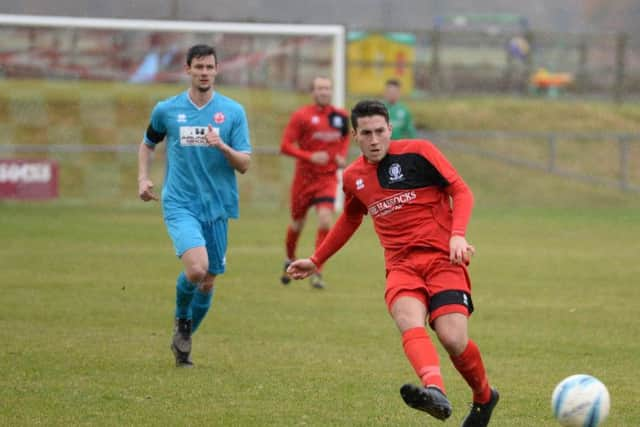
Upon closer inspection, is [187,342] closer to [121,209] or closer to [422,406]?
[422,406]

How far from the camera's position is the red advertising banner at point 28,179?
23641 mm

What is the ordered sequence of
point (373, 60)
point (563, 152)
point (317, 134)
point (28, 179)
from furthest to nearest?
point (373, 60) → point (563, 152) → point (28, 179) → point (317, 134)

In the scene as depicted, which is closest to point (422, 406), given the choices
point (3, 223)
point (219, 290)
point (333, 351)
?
point (333, 351)

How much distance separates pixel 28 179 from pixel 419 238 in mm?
18700

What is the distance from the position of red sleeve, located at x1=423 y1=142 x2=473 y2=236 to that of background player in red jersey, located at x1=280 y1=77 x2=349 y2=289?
22.5 feet

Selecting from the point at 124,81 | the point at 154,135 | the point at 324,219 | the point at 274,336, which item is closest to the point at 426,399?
the point at 154,135

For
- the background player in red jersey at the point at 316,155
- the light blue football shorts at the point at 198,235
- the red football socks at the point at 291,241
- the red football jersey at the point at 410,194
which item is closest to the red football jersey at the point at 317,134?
the background player in red jersey at the point at 316,155

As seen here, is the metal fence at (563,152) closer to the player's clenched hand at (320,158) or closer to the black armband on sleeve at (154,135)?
the player's clenched hand at (320,158)

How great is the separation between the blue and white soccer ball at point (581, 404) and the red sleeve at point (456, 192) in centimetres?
96

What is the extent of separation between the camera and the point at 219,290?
1264 centimetres

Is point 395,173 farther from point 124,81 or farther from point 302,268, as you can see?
point 124,81

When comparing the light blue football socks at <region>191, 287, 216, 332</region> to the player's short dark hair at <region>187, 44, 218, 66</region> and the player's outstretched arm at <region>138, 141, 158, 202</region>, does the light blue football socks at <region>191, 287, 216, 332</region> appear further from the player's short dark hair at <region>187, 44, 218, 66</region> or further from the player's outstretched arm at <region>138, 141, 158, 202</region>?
the player's short dark hair at <region>187, 44, 218, 66</region>

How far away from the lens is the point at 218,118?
834 cm

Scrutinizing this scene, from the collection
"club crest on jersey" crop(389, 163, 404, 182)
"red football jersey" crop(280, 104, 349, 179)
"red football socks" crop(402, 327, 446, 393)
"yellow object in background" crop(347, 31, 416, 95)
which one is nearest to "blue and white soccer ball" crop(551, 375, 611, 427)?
"red football socks" crop(402, 327, 446, 393)
